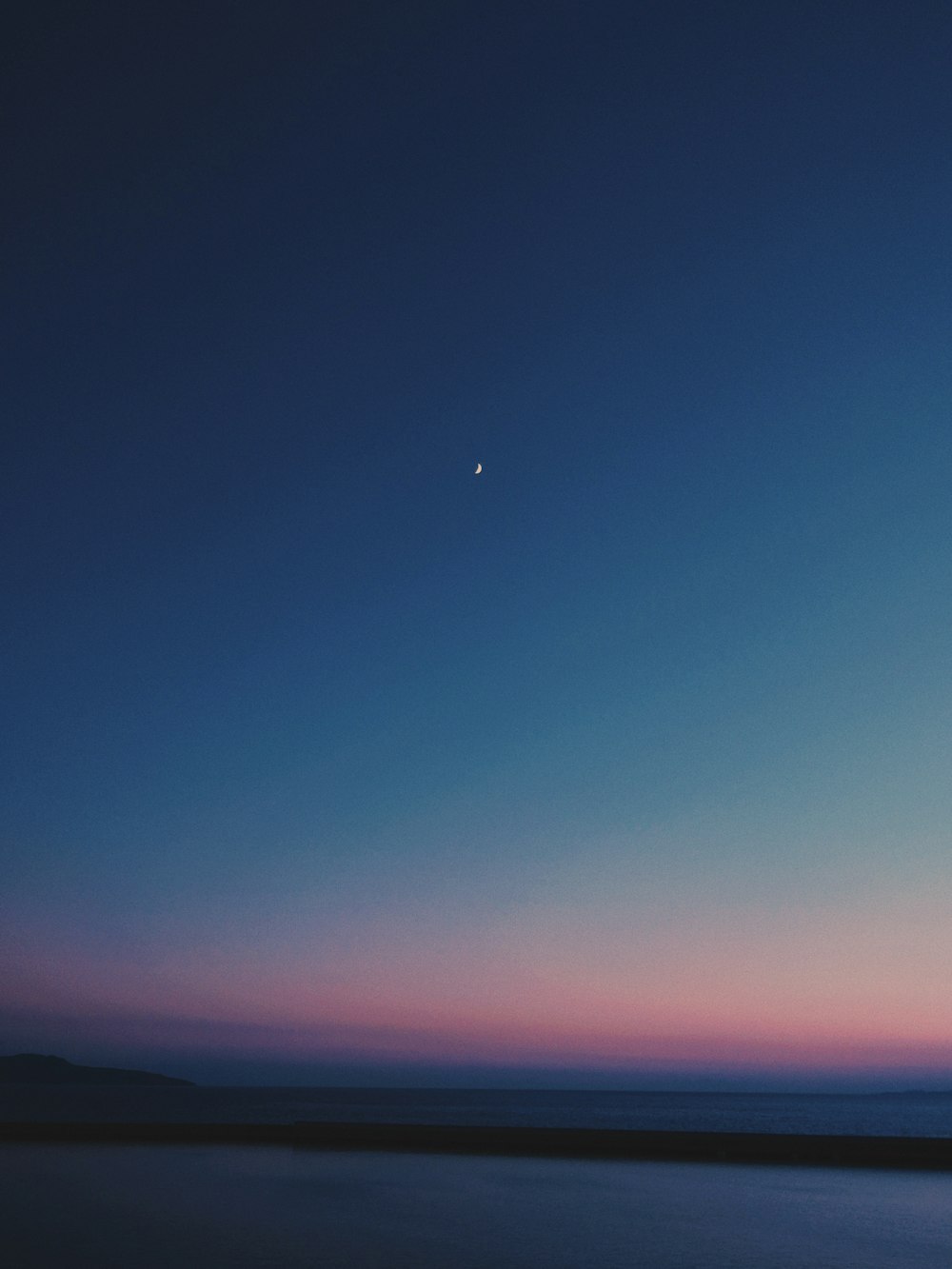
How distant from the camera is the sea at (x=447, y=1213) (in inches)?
700

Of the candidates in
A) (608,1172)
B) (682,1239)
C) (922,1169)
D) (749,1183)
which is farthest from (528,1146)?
(682,1239)

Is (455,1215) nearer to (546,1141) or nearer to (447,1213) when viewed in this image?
(447,1213)

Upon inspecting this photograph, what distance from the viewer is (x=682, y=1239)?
19797 millimetres

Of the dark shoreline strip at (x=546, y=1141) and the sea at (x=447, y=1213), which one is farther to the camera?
the dark shoreline strip at (x=546, y=1141)

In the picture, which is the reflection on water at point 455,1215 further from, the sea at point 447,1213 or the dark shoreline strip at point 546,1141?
the dark shoreline strip at point 546,1141

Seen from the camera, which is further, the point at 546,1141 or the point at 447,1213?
the point at 546,1141

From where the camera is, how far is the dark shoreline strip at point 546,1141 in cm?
3562

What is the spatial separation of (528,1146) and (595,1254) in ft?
74.7

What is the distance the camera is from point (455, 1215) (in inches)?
887

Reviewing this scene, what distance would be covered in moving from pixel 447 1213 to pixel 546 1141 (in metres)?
18.2

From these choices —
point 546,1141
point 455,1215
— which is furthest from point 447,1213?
point 546,1141

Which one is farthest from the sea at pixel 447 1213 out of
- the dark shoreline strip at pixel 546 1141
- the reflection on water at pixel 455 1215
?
the dark shoreline strip at pixel 546 1141

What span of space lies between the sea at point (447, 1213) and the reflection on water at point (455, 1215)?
0.07 m

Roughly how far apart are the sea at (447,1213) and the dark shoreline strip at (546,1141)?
1.50 meters
